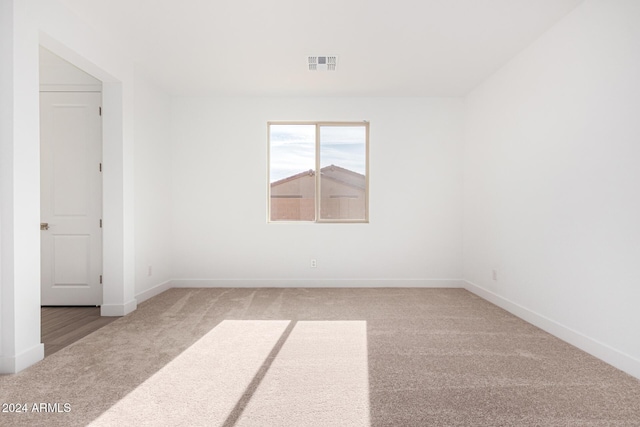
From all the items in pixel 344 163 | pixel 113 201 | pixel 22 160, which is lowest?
pixel 113 201

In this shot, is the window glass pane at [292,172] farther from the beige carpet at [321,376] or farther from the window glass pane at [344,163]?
the beige carpet at [321,376]

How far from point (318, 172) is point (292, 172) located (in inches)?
15.2

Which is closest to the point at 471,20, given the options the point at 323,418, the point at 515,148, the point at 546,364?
the point at 515,148

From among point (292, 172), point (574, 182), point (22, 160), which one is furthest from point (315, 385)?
point (292, 172)

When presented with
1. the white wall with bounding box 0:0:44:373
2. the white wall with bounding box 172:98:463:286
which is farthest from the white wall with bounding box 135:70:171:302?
the white wall with bounding box 0:0:44:373

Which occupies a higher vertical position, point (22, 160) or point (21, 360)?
point (22, 160)

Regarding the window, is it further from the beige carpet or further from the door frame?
the door frame

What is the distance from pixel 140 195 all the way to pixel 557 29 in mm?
4606

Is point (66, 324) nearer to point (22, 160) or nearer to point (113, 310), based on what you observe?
point (113, 310)

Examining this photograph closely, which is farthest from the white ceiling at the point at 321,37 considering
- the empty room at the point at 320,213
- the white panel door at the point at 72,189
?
the white panel door at the point at 72,189

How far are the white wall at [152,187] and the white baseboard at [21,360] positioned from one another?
5.74 feet

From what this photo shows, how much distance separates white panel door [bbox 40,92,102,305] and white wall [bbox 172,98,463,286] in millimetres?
1337

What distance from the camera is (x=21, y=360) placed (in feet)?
8.34

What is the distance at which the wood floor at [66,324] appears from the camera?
3119 millimetres
